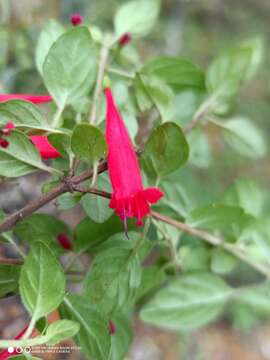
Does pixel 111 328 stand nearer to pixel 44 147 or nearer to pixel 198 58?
pixel 44 147

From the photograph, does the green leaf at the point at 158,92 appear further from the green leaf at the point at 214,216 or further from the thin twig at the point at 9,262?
the thin twig at the point at 9,262

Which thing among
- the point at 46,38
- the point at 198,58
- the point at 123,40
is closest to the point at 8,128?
the point at 46,38

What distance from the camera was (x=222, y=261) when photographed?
74 cm

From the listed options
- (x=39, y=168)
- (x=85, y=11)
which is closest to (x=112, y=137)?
(x=39, y=168)

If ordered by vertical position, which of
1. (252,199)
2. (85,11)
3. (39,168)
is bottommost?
(252,199)

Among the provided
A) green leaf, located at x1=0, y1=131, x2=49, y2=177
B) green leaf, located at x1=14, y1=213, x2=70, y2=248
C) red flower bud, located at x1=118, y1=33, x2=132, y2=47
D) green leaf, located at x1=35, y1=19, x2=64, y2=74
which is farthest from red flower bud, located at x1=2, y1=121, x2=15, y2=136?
red flower bud, located at x1=118, y1=33, x2=132, y2=47

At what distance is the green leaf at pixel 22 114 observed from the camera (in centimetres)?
51

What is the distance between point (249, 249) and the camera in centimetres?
79

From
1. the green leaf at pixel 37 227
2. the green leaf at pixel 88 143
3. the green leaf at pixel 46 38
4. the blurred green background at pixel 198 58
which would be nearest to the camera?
the green leaf at pixel 88 143

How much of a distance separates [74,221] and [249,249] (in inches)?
26.6

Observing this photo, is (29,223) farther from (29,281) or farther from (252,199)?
(252,199)

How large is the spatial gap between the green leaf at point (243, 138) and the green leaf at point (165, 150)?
297 millimetres

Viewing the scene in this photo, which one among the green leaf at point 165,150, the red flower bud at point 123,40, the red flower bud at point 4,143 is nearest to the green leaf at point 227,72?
the red flower bud at point 123,40

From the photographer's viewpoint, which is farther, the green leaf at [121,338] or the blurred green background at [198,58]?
the blurred green background at [198,58]
